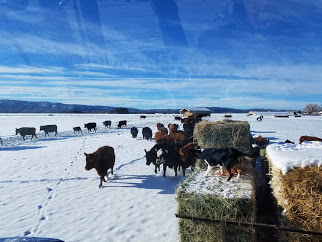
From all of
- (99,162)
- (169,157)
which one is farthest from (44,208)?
(169,157)

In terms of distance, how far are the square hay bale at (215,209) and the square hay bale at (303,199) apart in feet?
1.69

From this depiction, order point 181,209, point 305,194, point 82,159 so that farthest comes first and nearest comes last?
point 82,159 → point 181,209 → point 305,194

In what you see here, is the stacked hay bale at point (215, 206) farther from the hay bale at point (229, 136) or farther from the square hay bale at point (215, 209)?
the hay bale at point (229, 136)

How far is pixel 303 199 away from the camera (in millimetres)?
3225

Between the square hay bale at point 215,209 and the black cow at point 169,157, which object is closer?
the square hay bale at point 215,209

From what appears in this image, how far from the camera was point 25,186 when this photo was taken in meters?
7.25

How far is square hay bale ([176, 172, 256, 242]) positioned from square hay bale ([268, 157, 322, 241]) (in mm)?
516

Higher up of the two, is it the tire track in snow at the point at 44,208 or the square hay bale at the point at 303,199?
the square hay bale at the point at 303,199

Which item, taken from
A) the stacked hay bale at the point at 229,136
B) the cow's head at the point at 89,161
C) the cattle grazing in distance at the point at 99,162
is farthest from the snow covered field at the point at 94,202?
the stacked hay bale at the point at 229,136

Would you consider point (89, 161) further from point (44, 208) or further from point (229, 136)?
point (229, 136)

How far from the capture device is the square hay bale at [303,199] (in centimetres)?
313

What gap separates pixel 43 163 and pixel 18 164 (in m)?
1.17

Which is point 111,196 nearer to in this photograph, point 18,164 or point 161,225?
point 161,225

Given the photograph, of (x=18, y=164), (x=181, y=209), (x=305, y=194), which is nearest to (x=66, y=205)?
(x=181, y=209)
